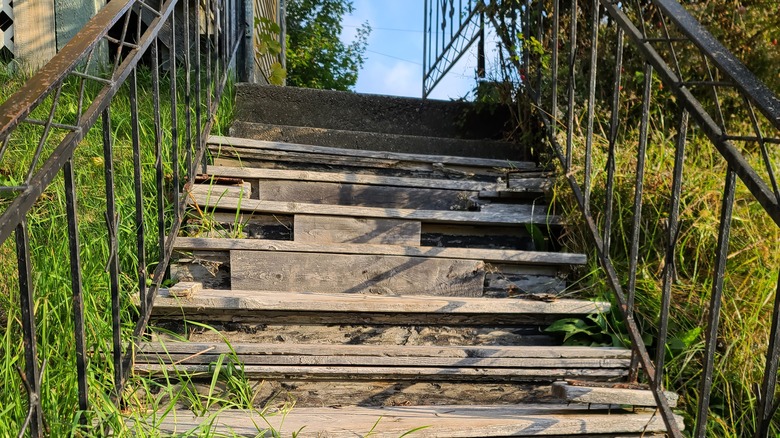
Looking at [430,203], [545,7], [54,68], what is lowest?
[430,203]

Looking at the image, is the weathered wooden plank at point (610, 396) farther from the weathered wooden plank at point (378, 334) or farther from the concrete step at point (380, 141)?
the concrete step at point (380, 141)

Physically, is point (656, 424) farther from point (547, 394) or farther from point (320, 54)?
point (320, 54)

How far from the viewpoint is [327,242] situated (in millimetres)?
2320

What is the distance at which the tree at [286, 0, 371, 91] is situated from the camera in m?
12.7

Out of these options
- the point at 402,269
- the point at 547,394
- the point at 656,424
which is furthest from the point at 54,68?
the point at 656,424

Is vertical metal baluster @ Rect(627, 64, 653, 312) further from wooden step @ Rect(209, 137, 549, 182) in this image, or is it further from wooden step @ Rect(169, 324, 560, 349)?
wooden step @ Rect(209, 137, 549, 182)

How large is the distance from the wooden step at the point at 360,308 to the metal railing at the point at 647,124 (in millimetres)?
249

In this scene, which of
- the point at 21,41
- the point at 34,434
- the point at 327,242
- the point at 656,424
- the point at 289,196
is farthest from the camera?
the point at 21,41

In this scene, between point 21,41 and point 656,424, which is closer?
point 656,424

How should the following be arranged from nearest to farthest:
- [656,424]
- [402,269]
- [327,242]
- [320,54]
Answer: [656,424] → [402,269] → [327,242] → [320,54]

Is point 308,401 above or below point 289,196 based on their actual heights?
below

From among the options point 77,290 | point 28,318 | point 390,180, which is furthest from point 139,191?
point 390,180

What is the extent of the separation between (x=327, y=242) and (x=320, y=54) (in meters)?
11.8

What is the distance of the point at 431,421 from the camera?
1586mm
